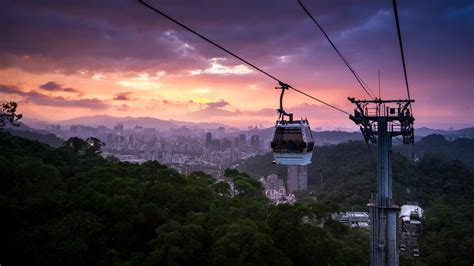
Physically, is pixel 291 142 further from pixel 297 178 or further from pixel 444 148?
pixel 444 148

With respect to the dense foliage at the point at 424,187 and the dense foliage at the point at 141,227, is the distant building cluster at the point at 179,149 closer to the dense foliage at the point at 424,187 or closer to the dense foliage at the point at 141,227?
the dense foliage at the point at 424,187

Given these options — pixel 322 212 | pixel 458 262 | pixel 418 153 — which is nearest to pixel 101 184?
pixel 322 212

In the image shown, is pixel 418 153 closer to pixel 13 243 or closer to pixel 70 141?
pixel 70 141

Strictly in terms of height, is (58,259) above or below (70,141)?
below

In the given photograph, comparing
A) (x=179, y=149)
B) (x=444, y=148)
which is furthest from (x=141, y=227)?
(x=179, y=149)

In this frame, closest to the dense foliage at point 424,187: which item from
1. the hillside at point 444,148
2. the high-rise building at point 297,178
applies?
the hillside at point 444,148

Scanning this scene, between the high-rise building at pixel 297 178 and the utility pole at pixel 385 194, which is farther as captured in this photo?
the high-rise building at pixel 297 178

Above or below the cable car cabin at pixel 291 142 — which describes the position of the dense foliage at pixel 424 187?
below
